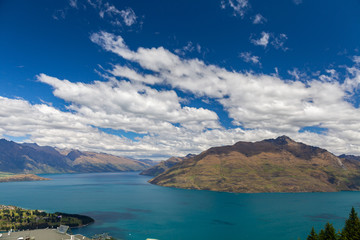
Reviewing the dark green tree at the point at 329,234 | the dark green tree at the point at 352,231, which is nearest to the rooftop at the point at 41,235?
the dark green tree at the point at 329,234

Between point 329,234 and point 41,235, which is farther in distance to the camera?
point 41,235

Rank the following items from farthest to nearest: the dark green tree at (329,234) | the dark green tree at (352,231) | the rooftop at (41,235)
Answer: the rooftop at (41,235)
the dark green tree at (329,234)
the dark green tree at (352,231)

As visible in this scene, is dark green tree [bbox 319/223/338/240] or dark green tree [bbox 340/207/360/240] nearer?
dark green tree [bbox 340/207/360/240]

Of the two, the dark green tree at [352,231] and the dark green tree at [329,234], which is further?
the dark green tree at [329,234]

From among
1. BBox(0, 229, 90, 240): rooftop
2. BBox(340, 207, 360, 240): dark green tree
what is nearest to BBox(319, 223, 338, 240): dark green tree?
BBox(340, 207, 360, 240): dark green tree

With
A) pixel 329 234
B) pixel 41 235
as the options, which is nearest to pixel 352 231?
pixel 329 234

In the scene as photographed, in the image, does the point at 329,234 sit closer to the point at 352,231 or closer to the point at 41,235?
the point at 352,231

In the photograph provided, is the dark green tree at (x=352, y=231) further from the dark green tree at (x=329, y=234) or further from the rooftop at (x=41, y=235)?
the rooftop at (x=41, y=235)

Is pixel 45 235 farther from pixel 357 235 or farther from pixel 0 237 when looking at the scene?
pixel 357 235

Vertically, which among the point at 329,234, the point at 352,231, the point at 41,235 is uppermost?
the point at 352,231

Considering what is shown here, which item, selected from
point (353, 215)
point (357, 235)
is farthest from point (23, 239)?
point (353, 215)

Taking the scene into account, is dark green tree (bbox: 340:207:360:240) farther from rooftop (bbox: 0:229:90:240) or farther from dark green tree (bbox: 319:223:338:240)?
rooftop (bbox: 0:229:90:240)

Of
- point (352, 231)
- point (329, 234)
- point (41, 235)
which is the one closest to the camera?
point (352, 231)
